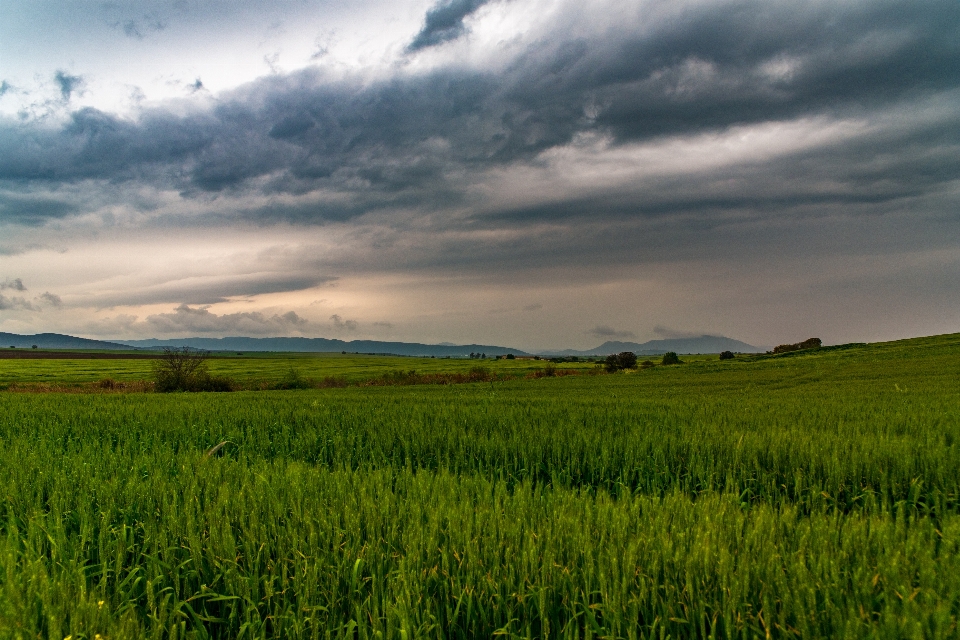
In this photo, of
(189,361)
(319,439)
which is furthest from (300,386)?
(319,439)

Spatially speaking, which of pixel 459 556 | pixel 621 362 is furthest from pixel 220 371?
pixel 459 556

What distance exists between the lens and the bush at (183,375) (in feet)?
155

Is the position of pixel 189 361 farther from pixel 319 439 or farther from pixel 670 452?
pixel 670 452

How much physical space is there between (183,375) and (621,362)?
52.6 meters

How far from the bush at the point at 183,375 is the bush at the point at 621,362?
46.1 meters

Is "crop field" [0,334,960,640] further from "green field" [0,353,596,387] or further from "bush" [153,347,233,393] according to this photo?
"green field" [0,353,596,387]

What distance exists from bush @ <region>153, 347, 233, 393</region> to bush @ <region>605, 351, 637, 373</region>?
46125 mm

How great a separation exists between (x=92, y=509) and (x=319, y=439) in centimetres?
445

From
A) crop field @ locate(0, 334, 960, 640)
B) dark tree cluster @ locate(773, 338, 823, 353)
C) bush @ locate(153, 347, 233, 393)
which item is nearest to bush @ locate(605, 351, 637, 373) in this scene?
dark tree cluster @ locate(773, 338, 823, 353)

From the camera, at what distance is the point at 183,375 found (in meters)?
48.2

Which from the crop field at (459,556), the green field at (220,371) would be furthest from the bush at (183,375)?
the crop field at (459,556)

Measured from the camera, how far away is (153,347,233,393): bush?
47219 millimetres

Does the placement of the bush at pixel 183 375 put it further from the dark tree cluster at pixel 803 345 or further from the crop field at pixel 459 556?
the dark tree cluster at pixel 803 345

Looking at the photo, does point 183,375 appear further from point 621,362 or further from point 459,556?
point 459,556
